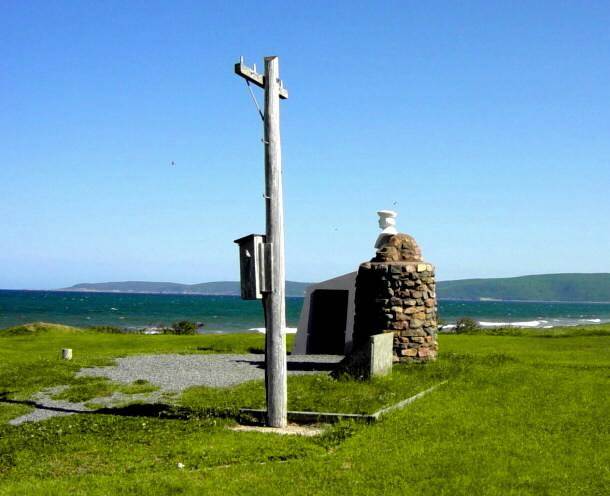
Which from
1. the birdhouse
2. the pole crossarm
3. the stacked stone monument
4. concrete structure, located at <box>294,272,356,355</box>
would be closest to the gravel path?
concrete structure, located at <box>294,272,356,355</box>

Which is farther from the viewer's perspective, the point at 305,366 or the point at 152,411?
the point at 305,366

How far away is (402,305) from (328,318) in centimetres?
851

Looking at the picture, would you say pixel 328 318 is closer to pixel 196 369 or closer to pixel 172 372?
pixel 196 369

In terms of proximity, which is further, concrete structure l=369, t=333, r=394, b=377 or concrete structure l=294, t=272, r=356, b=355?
concrete structure l=294, t=272, r=356, b=355

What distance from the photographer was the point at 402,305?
63.0ft

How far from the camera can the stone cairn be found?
62.7 ft

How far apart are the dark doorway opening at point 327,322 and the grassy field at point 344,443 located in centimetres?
830

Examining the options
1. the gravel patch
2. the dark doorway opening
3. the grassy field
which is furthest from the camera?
the dark doorway opening

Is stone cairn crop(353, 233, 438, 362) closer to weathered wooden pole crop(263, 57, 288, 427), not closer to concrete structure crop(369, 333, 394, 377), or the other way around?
concrete structure crop(369, 333, 394, 377)

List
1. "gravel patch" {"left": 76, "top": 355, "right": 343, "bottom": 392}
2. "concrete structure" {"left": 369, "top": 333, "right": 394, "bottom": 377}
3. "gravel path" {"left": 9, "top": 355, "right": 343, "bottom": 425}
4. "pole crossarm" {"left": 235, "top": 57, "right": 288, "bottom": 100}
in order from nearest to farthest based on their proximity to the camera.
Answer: "pole crossarm" {"left": 235, "top": 57, "right": 288, "bottom": 100}, "gravel path" {"left": 9, "top": 355, "right": 343, "bottom": 425}, "concrete structure" {"left": 369, "top": 333, "right": 394, "bottom": 377}, "gravel patch" {"left": 76, "top": 355, "right": 343, "bottom": 392}

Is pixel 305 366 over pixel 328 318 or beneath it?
beneath

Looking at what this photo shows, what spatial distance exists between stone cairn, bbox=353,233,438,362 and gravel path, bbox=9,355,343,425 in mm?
2090

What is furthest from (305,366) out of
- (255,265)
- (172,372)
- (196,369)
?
(255,265)

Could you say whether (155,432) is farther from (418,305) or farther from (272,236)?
(418,305)
